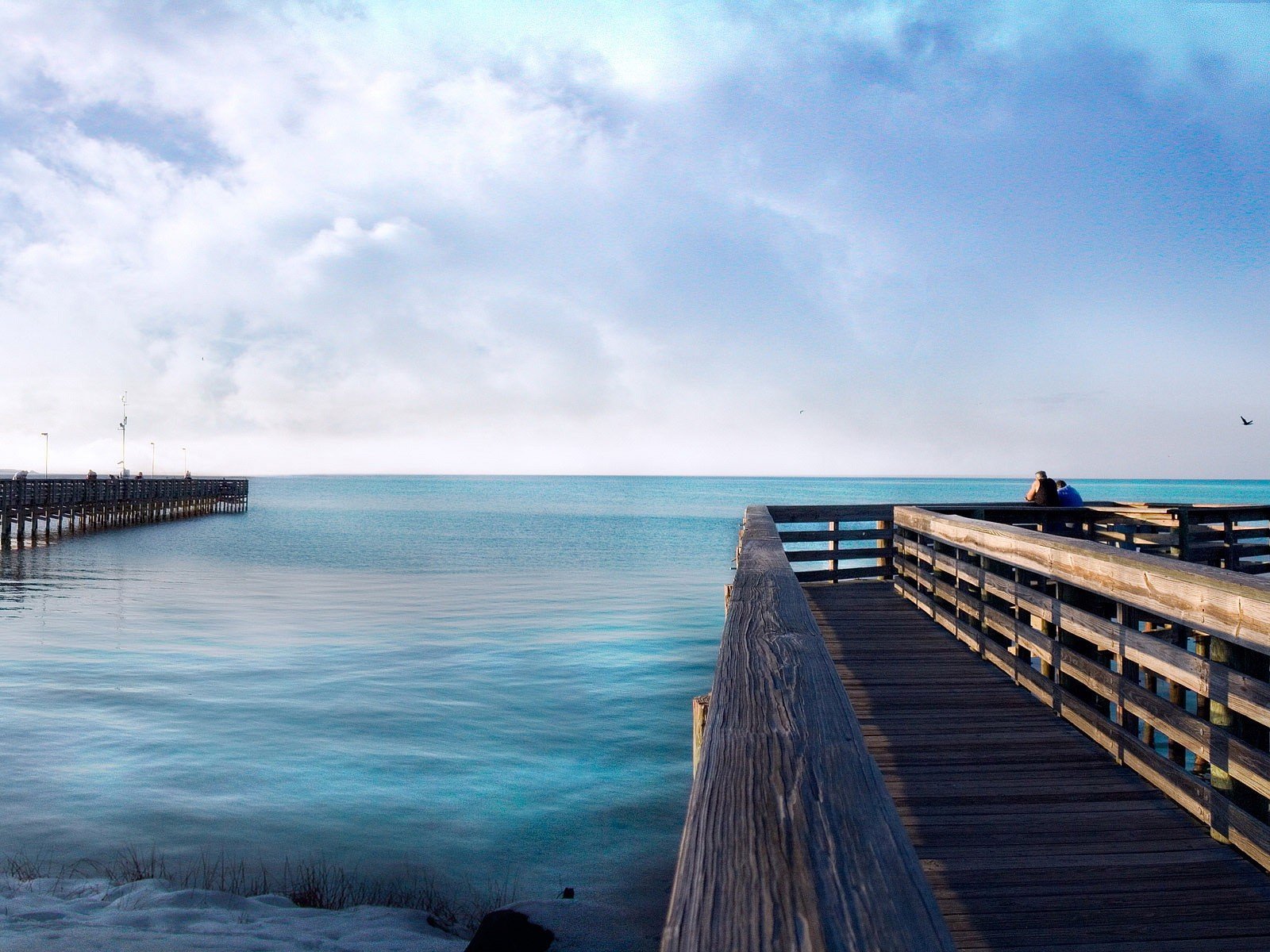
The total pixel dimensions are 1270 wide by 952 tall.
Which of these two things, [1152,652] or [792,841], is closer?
[792,841]

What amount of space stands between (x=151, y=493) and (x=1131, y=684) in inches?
2443

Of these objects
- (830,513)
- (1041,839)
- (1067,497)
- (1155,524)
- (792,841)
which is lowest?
(1041,839)

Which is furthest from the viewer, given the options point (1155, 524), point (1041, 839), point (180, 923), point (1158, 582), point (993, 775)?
point (1155, 524)

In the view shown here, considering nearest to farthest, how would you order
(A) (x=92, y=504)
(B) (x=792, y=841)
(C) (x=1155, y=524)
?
(B) (x=792, y=841)
(C) (x=1155, y=524)
(A) (x=92, y=504)

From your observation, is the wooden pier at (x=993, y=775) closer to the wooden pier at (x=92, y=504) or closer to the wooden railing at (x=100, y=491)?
the wooden pier at (x=92, y=504)

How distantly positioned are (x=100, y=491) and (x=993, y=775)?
181 feet

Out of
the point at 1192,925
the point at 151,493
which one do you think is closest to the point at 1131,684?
the point at 1192,925

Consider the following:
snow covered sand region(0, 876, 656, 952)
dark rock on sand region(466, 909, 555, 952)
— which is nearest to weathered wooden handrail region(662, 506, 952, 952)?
dark rock on sand region(466, 909, 555, 952)

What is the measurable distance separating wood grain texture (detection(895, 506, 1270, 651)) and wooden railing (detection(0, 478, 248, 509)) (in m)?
41.9

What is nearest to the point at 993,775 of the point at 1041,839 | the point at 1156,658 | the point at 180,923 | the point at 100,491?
the point at 1041,839

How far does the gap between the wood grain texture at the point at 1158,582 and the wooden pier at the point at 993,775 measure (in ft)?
0.04

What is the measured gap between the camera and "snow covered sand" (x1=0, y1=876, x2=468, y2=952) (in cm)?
500

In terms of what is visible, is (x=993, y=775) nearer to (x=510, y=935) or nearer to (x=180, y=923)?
(x=510, y=935)

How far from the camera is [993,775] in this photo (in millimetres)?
4254
